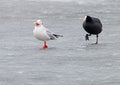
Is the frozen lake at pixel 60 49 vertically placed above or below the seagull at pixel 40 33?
below

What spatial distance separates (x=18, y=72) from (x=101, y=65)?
1.61 m

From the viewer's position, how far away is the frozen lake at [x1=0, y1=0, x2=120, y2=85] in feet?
33.8

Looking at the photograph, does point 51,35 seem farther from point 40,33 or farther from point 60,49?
point 60,49

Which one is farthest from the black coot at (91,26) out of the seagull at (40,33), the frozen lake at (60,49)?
the seagull at (40,33)

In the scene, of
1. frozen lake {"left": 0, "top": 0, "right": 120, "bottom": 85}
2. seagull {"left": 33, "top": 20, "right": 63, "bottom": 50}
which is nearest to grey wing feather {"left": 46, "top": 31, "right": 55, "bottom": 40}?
seagull {"left": 33, "top": 20, "right": 63, "bottom": 50}

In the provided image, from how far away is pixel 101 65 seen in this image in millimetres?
11391

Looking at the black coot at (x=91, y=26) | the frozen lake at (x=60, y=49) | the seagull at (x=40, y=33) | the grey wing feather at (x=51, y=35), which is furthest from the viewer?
the black coot at (x=91, y=26)

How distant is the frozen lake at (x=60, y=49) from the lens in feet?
33.8

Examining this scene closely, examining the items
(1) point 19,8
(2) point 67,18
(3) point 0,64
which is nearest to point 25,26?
(2) point 67,18

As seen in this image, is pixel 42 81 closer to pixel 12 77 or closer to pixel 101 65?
pixel 12 77

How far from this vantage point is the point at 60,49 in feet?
43.8

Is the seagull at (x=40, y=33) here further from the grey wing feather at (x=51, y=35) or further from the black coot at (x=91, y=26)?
the black coot at (x=91, y=26)

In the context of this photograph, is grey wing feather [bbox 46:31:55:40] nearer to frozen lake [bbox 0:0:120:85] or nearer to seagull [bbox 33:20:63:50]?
seagull [bbox 33:20:63:50]

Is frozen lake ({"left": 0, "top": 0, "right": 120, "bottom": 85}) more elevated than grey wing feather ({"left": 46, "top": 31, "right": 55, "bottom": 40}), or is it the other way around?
grey wing feather ({"left": 46, "top": 31, "right": 55, "bottom": 40})
